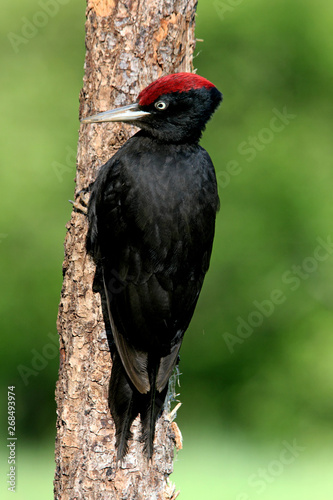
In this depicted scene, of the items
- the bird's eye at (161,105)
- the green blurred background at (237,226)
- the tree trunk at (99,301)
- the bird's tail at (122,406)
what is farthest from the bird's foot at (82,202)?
the green blurred background at (237,226)

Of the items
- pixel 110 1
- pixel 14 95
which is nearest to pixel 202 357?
pixel 14 95

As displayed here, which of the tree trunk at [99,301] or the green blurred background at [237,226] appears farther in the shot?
the green blurred background at [237,226]

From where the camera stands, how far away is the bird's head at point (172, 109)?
10.0ft

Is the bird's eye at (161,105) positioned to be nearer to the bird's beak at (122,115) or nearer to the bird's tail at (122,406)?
the bird's beak at (122,115)

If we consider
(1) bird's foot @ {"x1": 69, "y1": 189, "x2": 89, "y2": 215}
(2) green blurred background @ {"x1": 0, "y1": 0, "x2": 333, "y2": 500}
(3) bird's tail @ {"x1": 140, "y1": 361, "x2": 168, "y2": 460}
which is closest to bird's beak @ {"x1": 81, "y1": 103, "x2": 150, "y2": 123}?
(1) bird's foot @ {"x1": 69, "y1": 189, "x2": 89, "y2": 215}

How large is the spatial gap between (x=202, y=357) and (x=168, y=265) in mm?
4007

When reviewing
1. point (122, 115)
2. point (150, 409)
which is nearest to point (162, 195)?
point (122, 115)

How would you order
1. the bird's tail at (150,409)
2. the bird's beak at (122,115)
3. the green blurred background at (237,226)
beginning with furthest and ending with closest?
the green blurred background at (237,226), the bird's tail at (150,409), the bird's beak at (122,115)

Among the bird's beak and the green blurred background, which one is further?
the green blurred background

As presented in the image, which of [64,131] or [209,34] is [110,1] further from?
[209,34]

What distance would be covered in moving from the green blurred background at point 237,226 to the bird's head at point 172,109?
3248mm

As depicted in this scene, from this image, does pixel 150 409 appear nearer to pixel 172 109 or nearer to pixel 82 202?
pixel 82 202

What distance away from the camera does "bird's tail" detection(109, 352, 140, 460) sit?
10.5 feet

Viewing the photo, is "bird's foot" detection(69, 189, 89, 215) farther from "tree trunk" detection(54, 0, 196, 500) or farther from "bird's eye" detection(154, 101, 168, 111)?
"bird's eye" detection(154, 101, 168, 111)
